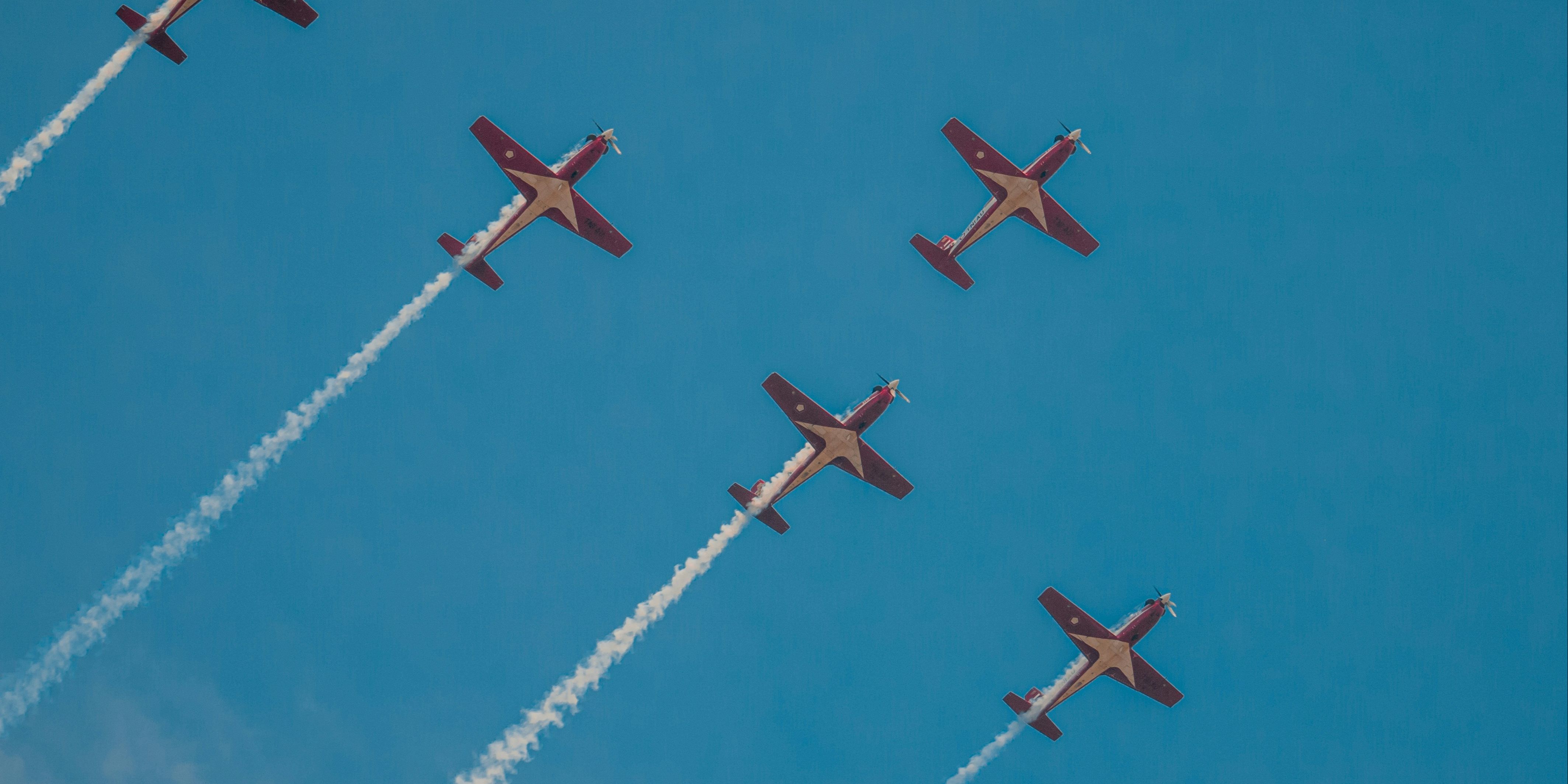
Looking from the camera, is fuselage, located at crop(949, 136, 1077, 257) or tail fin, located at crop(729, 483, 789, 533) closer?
tail fin, located at crop(729, 483, 789, 533)

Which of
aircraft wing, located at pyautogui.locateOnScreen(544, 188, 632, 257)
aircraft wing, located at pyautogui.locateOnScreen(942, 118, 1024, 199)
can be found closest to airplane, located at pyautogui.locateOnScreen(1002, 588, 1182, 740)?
aircraft wing, located at pyautogui.locateOnScreen(942, 118, 1024, 199)

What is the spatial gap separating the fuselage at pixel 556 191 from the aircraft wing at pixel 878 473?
16.0 metres

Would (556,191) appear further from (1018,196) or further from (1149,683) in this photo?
(1149,683)

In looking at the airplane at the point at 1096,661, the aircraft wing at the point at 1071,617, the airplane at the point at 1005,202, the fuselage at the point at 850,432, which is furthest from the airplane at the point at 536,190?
the airplane at the point at 1096,661

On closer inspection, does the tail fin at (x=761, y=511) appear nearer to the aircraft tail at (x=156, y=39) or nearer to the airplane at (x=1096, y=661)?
the airplane at (x=1096, y=661)

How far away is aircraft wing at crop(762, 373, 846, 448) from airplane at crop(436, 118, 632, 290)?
10385 mm

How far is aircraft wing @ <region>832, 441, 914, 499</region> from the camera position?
44438 millimetres

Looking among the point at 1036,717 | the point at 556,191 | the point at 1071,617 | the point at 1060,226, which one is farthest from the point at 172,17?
the point at 1036,717

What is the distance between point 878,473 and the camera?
148ft

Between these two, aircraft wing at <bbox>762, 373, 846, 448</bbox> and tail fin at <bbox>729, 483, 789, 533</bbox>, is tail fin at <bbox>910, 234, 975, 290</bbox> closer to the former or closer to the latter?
aircraft wing at <bbox>762, 373, 846, 448</bbox>

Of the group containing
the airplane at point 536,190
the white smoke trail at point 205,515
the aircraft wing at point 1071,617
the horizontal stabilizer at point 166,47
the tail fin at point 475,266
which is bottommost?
the white smoke trail at point 205,515

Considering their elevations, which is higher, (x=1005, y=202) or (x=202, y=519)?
(x=1005, y=202)

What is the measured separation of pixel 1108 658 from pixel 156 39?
161 feet

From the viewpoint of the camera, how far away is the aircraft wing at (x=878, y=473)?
44438 millimetres
